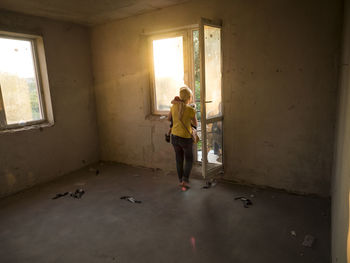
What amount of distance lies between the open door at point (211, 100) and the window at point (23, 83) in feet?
8.99

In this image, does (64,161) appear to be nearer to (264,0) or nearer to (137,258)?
(137,258)

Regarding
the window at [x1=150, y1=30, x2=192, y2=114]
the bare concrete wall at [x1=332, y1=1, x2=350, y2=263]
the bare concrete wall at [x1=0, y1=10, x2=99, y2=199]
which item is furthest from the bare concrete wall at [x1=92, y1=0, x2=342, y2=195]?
the bare concrete wall at [x1=0, y1=10, x2=99, y2=199]

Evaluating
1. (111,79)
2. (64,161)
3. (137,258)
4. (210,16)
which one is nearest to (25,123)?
(64,161)

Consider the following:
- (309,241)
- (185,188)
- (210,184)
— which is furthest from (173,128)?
(309,241)

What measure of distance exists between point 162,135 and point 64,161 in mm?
1890

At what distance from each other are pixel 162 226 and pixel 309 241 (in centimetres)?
151

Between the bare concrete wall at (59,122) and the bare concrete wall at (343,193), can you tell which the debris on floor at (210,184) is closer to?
the bare concrete wall at (343,193)

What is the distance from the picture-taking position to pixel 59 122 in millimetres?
4473

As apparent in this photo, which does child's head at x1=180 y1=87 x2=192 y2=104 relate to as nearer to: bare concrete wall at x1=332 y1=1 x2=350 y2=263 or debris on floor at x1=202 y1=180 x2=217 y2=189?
debris on floor at x1=202 y1=180 x2=217 y2=189

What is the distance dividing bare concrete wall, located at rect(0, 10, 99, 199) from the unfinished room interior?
21mm

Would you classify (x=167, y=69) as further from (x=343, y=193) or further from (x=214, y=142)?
(x=343, y=193)

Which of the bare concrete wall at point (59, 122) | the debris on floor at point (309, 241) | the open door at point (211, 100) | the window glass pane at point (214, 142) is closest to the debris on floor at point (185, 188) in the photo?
the open door at point (211, 100)

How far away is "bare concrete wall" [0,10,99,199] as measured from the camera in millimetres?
3841

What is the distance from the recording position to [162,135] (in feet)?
14.6
